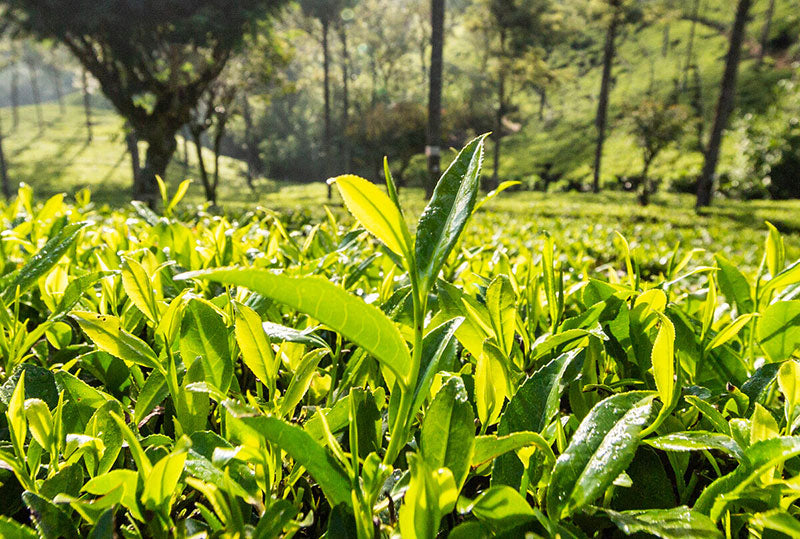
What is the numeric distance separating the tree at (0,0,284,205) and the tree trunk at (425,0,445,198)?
7161mm

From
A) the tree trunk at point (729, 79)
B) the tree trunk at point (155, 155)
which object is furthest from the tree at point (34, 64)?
the tree trunk at point (729, 79)

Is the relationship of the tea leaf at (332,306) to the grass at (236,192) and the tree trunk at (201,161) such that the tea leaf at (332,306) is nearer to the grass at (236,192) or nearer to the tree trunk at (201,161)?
the grass at (236,192)

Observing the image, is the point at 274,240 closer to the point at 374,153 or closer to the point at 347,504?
the point at 347,504

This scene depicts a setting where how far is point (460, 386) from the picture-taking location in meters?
0.58

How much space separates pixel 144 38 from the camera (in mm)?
15203

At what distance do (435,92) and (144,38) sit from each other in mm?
9873

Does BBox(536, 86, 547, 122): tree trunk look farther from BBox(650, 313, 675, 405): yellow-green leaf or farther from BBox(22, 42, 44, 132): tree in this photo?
BBox(650, 313, 675, 405): yellow-green leaf

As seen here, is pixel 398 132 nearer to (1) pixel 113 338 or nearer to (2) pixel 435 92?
(2) pixel 435 92


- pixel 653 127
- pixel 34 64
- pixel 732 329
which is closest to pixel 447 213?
pixel 732 329

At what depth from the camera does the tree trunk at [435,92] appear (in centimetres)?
1066

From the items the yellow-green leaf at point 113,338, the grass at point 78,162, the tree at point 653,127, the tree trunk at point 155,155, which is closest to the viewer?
the yellow-green leaf at point 113,338

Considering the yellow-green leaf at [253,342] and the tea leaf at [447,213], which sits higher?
the tea leaf at [447,213]

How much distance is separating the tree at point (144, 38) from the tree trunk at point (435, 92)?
23.5ft

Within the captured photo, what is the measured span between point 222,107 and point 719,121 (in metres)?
16.0
